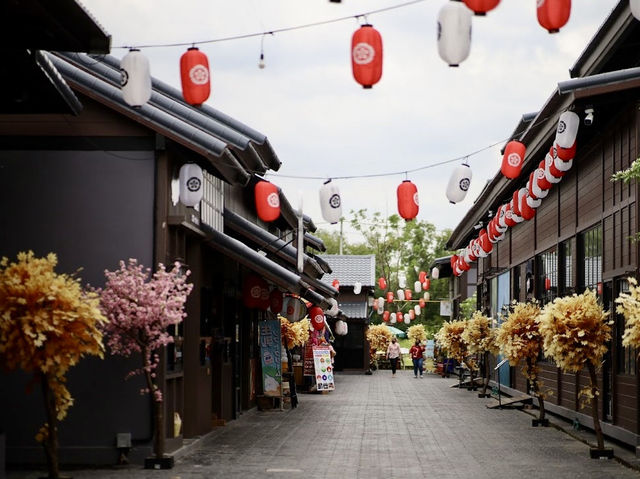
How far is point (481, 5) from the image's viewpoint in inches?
415

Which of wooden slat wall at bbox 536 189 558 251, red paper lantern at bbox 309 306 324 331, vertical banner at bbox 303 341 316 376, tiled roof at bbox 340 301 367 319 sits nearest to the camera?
wooden slat wall at bbox 536 189 558 251

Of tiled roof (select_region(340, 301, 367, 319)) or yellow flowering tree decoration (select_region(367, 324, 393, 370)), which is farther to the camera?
yellow flowering tree decoration (select_region(367, 324, 393, 370))

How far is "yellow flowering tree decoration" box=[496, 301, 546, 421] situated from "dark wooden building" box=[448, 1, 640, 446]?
88cm

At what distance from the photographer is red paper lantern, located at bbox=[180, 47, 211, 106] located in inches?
584

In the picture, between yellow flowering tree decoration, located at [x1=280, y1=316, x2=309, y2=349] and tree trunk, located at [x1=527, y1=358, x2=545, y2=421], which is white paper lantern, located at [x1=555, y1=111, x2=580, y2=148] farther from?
yellow flowering tree decoration, located at [x1=280, y1=316, x2=309, y2=349]

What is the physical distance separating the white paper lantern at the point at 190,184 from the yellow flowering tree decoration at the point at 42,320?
13.1 feet

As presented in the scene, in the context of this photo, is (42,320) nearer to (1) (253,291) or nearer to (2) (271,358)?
(1) (253,291)

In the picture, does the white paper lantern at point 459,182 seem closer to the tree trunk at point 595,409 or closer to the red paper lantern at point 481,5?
the tree trunk at point 595,409

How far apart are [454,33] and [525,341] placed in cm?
1205

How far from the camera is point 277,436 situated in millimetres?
20484

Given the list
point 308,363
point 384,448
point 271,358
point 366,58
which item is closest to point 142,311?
point 366,58

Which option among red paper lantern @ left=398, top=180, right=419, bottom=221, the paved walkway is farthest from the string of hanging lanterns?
the paved walkway

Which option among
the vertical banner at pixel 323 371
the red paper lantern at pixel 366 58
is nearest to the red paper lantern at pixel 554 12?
the red paper lantern at pixel 366 58

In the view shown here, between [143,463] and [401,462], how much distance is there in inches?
155
